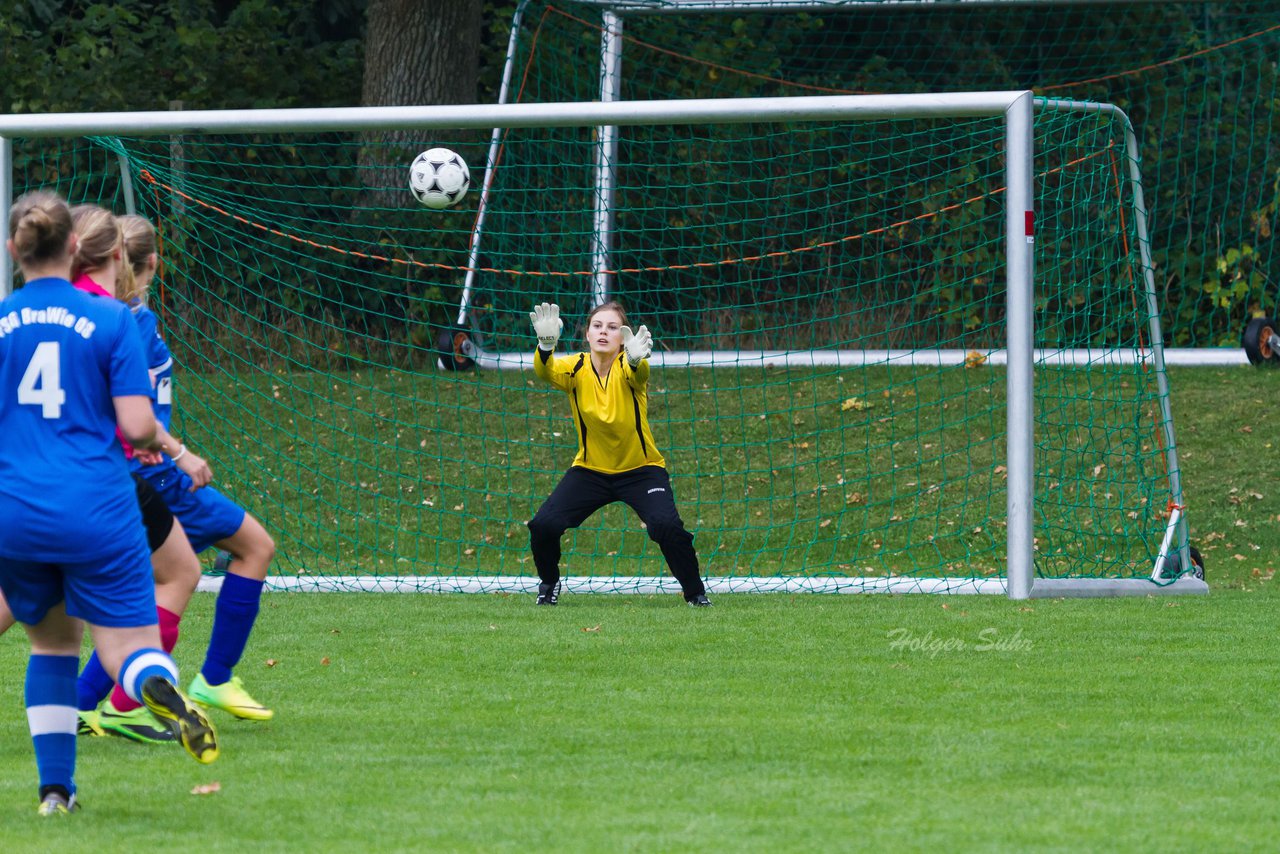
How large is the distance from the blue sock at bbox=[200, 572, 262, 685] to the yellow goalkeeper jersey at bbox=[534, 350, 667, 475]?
299 cm

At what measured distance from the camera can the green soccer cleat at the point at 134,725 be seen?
5375mm

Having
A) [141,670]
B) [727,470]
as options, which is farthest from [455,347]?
[141,670]

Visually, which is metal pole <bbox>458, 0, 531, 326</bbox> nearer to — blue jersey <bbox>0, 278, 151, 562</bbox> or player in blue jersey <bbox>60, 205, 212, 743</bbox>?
player in blue jersey <bbox>60, 205, 212, 743</bbox>

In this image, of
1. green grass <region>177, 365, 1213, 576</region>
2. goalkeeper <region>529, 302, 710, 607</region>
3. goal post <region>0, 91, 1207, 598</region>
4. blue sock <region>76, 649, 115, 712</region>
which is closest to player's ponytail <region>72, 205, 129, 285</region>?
blue sock <region>76, 649, 115, 712</region>

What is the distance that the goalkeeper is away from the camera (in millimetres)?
8305

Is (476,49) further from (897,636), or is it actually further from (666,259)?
(897,636)

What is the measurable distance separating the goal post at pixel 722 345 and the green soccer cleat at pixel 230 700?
377 centimetres

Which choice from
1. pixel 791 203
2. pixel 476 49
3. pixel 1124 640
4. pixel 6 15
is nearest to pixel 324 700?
pixel 1124 640

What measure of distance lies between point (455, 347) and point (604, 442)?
4.42m

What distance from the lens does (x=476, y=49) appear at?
631 inches

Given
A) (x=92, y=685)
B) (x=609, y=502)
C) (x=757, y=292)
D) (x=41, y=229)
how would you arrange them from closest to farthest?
(x=41, y=229) < (x=92, y=685) < (x=609, y=502) < (x=757, y=292)

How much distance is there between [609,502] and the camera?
8250 millimetres

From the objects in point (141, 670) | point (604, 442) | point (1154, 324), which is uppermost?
point (1154, 324)

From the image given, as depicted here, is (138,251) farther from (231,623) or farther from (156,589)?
(231,623)
